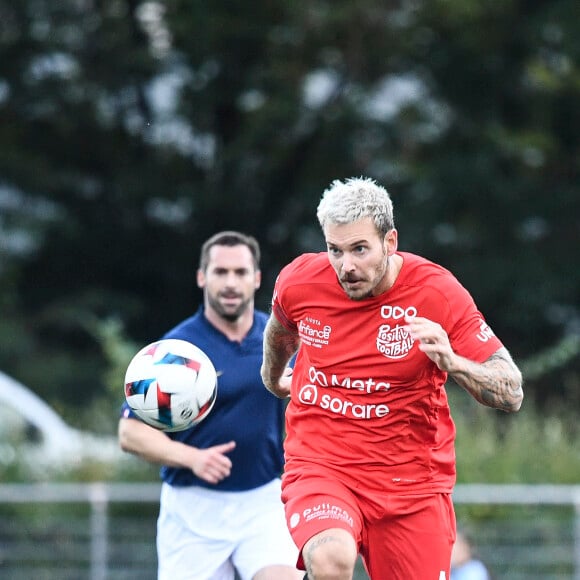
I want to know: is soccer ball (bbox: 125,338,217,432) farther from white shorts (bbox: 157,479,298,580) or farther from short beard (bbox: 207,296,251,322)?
white shorts (bbox: 157,479,298,580)

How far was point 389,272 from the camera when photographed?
19.8 ft

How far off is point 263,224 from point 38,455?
1091 cm

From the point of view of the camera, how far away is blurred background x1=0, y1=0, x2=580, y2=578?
23031mm

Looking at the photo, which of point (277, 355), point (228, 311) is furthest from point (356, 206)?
point (228, 311)

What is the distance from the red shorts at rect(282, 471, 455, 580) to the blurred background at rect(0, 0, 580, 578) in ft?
54.4

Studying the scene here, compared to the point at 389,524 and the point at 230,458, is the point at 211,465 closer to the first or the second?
the point at 230,458

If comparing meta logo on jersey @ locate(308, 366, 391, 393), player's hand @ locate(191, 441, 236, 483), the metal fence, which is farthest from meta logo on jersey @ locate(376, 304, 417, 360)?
the metal fence

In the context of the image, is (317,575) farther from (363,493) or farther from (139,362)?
(139,362)

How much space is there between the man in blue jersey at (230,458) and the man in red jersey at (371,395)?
36.9 inches

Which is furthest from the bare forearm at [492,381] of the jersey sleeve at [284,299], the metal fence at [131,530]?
the metal fence at [131,530]

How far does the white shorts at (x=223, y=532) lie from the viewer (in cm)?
735

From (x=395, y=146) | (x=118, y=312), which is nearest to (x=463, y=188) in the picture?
(x=395, y=146)

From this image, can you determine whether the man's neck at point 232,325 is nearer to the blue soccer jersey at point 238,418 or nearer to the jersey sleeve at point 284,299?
Result: the blue soccer jersey at point 238,418

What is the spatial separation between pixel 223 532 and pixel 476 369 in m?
2.29
